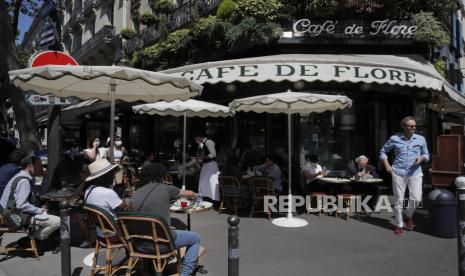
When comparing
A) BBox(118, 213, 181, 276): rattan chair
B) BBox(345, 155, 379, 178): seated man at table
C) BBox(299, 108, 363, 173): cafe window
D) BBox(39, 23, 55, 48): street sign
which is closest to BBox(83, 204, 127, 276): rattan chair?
BBox(118, 213, 181, 276): rattan chair

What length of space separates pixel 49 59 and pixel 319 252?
488 centimetres

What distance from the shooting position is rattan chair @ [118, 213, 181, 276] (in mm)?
3987

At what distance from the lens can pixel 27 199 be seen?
17.4ft

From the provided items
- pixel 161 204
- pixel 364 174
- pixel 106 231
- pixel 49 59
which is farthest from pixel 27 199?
pixel 364 174

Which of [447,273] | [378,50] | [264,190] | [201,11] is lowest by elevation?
[447,273]

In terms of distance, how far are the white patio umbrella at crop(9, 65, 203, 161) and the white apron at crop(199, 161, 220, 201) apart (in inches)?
111

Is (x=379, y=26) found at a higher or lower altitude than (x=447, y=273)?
higher

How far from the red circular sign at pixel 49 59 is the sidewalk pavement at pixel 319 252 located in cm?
276

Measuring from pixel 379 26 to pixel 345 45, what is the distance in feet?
3.23

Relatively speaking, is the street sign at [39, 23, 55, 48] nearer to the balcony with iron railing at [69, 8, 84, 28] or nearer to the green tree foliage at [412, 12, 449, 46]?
the green tree foliage at [412, 12, 449, 46]

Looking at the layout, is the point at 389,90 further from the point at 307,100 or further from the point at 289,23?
the point at 307,100

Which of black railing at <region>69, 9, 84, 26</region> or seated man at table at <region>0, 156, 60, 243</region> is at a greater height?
black railing at <region>69, 9, 84, 26</region>

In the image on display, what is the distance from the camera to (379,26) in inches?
440

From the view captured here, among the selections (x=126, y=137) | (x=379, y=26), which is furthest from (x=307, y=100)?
(x=126, y=137)
